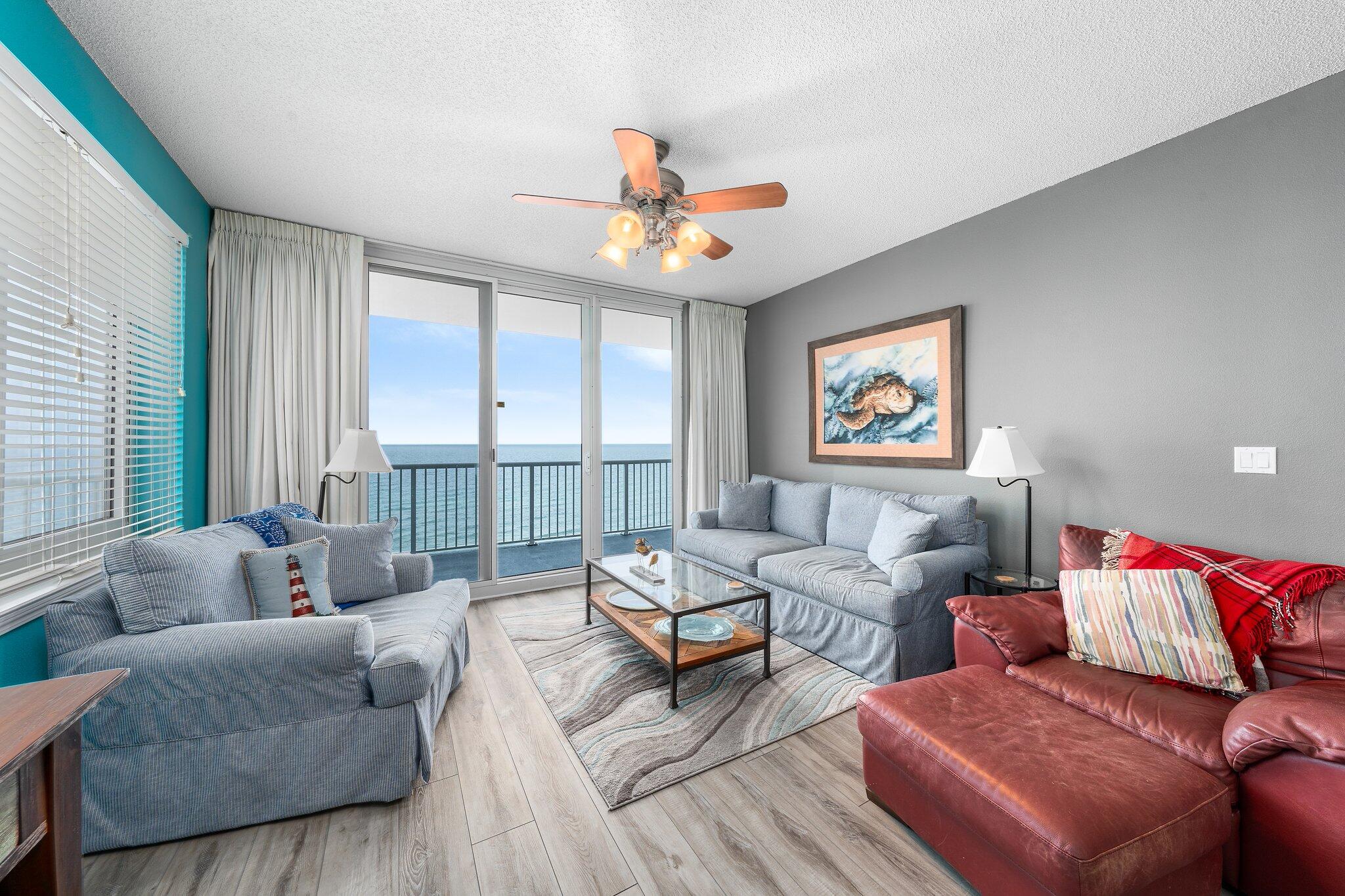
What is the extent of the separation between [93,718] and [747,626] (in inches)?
97.4

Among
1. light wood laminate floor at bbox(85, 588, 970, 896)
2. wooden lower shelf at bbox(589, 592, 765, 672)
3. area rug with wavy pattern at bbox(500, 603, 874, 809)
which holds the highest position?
wooden lower shelf at bbox(589, 592, 765, 672)

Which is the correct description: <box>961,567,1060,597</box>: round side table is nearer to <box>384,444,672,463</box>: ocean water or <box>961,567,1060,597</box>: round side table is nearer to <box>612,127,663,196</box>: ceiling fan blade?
<box>612,127,663,196</box>: ceiling fan blade

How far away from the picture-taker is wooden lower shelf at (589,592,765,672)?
234 cm

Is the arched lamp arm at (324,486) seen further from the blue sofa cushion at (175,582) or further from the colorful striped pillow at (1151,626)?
the colorful striped pillow at (1151,626)

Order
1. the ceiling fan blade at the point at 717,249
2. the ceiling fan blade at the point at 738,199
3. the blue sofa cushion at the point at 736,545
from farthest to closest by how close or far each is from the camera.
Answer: the blue sofa cushion at the point at 736,545 → the ceiling fan blade at the point at 717,249 → the ceiling fan blade at the point at 738,199

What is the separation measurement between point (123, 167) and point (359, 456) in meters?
1.47

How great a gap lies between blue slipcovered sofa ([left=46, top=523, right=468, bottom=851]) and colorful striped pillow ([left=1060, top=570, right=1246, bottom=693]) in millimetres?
2343

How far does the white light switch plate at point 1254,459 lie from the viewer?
6.75 ft

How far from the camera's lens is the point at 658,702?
234 centimetres

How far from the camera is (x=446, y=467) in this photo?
15.7ft

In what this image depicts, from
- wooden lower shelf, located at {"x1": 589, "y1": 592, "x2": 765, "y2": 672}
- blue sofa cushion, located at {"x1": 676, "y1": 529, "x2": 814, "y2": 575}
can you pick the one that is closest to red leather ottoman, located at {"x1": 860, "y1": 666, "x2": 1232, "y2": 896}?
wooden lower shelf, located at {"x1": 589, "y1": 592, "x2": 765, "y2": 672}

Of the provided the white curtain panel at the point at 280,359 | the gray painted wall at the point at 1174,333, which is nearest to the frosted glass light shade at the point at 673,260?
the gray painted wall at the point at 1174,333

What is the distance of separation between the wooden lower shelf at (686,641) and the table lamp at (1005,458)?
54.3 inches

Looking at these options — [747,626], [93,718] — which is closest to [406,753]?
[93,718]
